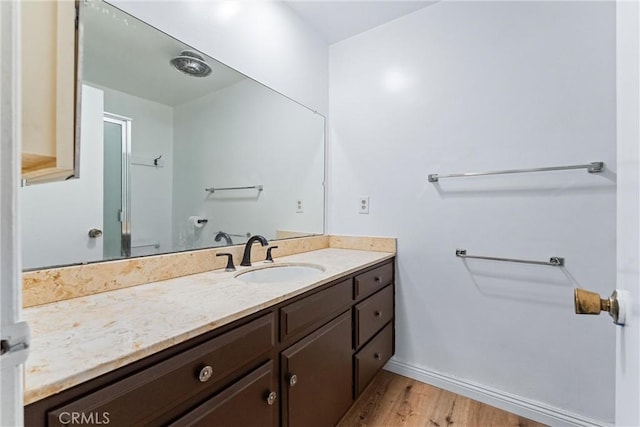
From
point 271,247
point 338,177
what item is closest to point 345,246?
point 338,177

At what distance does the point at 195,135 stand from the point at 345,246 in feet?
4.06

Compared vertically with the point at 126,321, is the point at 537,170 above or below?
above

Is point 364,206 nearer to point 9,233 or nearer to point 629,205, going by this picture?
point 629,205

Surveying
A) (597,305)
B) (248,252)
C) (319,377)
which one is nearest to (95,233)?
(248,252)

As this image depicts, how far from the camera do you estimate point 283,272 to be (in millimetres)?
1580

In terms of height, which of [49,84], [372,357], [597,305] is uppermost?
[49,84]

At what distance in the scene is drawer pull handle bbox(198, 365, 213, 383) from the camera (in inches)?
28.2

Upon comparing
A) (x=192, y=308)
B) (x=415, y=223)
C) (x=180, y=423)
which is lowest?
(x=180, y=423)

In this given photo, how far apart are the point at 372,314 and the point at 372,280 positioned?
187 millimetres

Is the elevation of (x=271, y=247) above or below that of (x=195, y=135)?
below

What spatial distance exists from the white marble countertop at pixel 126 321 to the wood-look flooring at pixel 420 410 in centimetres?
89

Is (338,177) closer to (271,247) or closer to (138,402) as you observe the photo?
(271,247)

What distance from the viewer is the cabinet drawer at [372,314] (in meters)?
1.48

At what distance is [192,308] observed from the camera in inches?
33.1
